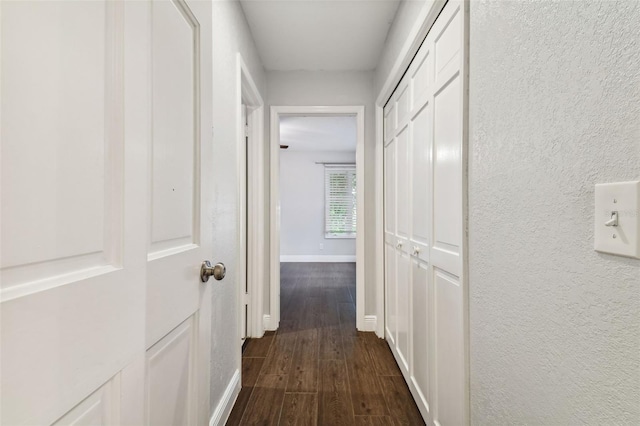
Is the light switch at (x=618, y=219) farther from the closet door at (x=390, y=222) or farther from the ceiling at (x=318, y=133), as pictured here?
the ceiling at (x=318, y=133)

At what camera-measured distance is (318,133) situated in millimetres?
5188

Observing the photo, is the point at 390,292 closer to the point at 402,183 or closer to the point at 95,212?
the point at 402,183

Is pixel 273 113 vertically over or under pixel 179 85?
over

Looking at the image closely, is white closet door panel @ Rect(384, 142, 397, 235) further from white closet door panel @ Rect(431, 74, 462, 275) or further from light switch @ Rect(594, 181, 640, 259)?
light switch @ Rect(594, 181, 640, 259)

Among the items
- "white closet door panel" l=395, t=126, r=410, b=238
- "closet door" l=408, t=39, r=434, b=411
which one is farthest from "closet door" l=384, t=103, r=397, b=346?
"closet door" l=408, t=39, r=434, b=411

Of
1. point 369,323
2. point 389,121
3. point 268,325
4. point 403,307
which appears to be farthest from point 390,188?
point 268,325

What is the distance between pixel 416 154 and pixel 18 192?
1.64 m

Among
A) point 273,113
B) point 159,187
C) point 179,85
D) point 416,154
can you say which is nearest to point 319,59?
point 273,113

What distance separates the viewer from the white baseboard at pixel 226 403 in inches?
58.7

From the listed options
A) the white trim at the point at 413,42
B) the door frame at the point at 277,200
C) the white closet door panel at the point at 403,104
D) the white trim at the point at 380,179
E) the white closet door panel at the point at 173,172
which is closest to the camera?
the white closet door panel at the point at 173,172

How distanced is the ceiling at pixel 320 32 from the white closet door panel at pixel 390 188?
0.82 m

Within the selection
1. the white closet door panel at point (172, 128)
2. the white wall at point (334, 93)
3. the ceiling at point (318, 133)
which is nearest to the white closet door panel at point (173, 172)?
the white closet door panel at point (172, 128)

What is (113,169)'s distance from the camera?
0.54 metres

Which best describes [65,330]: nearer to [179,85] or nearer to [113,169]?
[113,169]
